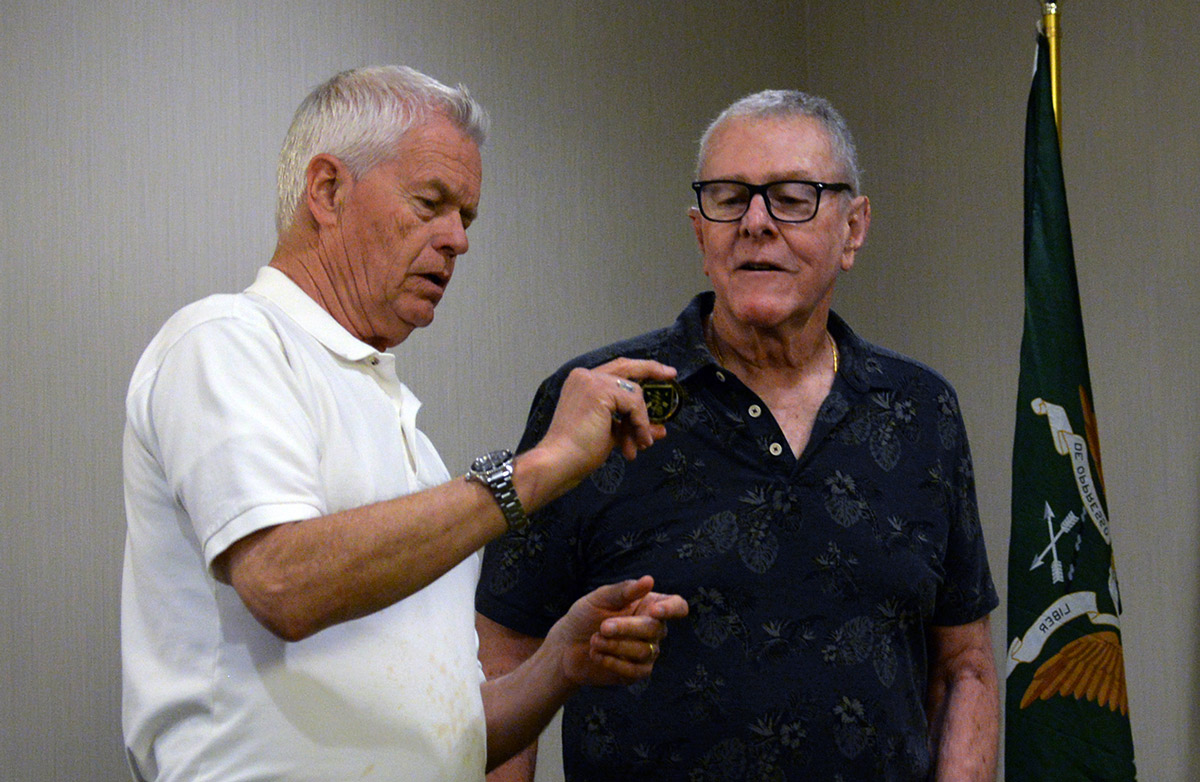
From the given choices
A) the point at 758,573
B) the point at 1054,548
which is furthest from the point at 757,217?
the point at 1054,548

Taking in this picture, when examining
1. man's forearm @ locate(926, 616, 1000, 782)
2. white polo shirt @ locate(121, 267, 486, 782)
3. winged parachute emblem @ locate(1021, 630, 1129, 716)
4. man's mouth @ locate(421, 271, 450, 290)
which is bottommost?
winged parachute emblem @ locate(1021, 630, 1129, 716)

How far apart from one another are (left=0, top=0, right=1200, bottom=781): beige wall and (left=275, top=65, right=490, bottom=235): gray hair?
1037 millimetres

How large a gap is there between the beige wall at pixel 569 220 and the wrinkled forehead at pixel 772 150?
3.71ft

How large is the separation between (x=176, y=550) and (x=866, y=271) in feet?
8.59

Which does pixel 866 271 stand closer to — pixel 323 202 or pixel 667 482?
pixel 667 482

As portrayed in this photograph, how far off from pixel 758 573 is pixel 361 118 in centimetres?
76

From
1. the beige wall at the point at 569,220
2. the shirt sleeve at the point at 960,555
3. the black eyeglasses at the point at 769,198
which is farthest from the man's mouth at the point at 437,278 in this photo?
the beige wall at the point at 569,220

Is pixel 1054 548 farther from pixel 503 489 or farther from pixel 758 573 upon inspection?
pixel 503 489

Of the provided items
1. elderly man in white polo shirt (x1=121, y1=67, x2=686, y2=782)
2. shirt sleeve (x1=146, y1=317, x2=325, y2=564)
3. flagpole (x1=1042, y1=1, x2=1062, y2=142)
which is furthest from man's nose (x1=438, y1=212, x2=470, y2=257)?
flagpole (x1=1042, y1=1, x2=1062, y2=142)

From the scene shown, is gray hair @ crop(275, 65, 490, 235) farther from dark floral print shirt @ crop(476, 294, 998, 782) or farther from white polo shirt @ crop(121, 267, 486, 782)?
dark floral print shirt @ crop(476, 294, 998, 782)

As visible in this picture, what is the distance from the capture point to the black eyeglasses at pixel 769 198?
1.68 metres

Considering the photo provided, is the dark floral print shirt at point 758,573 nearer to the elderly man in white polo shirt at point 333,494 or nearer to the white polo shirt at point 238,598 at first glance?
the elderly man in white polo shirt at point 333,494

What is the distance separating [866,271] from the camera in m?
3.40

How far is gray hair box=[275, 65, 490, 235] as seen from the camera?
1.28 meters
